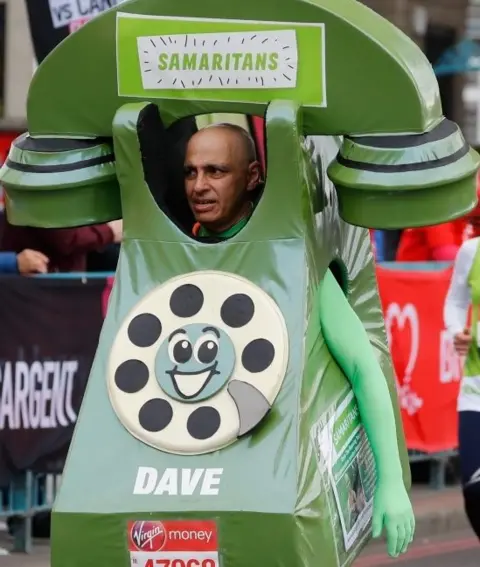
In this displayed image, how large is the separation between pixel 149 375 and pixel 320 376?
20.3 inches

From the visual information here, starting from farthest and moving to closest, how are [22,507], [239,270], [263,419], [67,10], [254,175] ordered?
[67,10] → [22,507] → [254,175] → [239,270] → [263,419]

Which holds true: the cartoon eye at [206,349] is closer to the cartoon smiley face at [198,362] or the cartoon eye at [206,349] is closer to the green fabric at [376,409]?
the cartoon smiley face at [198,362]

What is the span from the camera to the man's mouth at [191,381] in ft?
15.5

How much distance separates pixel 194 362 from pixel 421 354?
6.06m

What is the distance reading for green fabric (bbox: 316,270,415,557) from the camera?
16.2 ft

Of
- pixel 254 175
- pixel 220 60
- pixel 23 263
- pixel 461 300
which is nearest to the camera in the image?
pixel 220 60

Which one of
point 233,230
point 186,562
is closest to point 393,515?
point 186,562

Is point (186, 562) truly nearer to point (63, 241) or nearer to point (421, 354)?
point (63, 241)

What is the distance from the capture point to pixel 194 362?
4750mm

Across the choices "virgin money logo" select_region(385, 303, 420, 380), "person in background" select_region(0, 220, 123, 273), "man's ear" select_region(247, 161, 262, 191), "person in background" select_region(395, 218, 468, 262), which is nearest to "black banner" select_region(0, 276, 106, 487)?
"person in background" select_region(0, 220, 123, 273)

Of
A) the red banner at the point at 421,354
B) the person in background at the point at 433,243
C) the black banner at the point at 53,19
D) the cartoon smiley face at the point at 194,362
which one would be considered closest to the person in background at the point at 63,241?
the black banner at the point at 53,19

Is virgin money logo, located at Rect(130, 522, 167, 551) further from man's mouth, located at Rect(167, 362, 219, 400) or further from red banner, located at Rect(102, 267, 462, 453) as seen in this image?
red banner, located at Rect(102, 267, 462, 453)

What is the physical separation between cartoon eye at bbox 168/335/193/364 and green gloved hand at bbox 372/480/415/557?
73cm

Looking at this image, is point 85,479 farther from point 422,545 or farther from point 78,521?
Result: point 422,545
